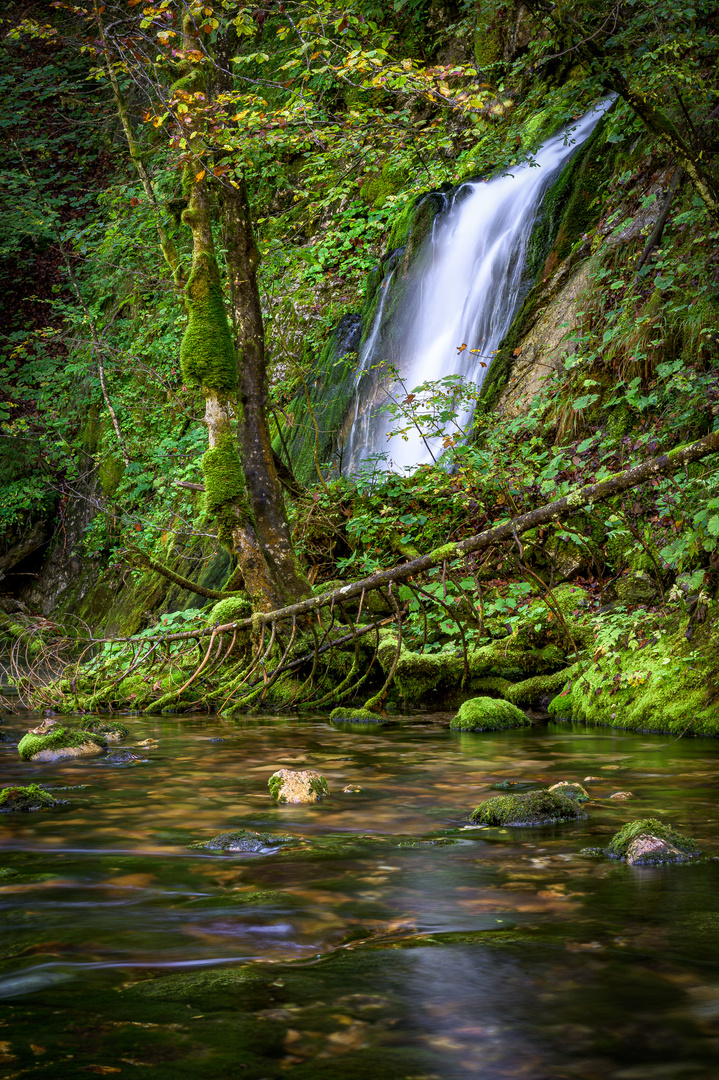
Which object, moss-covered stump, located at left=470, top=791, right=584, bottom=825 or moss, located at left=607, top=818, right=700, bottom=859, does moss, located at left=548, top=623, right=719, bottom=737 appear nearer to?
moss-covered stump, located at left=470, top=791, right=584, bottom=825

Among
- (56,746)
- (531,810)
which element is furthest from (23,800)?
(531,810)

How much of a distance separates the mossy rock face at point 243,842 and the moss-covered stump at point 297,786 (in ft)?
2.56

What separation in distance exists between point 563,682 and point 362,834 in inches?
161

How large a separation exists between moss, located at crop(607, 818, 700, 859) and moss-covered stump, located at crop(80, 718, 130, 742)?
13.7ft

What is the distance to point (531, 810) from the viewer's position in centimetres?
367

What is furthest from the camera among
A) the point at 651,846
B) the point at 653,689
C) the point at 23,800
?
the point at 653,689

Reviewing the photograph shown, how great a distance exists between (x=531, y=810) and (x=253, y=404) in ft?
19.0

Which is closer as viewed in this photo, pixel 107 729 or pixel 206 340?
pixel 107 729

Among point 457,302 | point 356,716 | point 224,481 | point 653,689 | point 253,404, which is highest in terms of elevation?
point 457,302

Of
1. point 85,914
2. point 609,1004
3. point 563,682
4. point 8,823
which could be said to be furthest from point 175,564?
point 609,1004

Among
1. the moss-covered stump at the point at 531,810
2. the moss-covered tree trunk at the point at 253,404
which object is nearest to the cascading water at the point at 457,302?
the moss-covered tree trunk at the point at 253,404

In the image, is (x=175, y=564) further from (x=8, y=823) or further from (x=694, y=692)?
(x=8, y=823)

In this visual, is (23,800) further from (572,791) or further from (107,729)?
(107,729)

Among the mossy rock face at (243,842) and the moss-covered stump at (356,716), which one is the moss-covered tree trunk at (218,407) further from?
the mossy rock face at (243,842)
